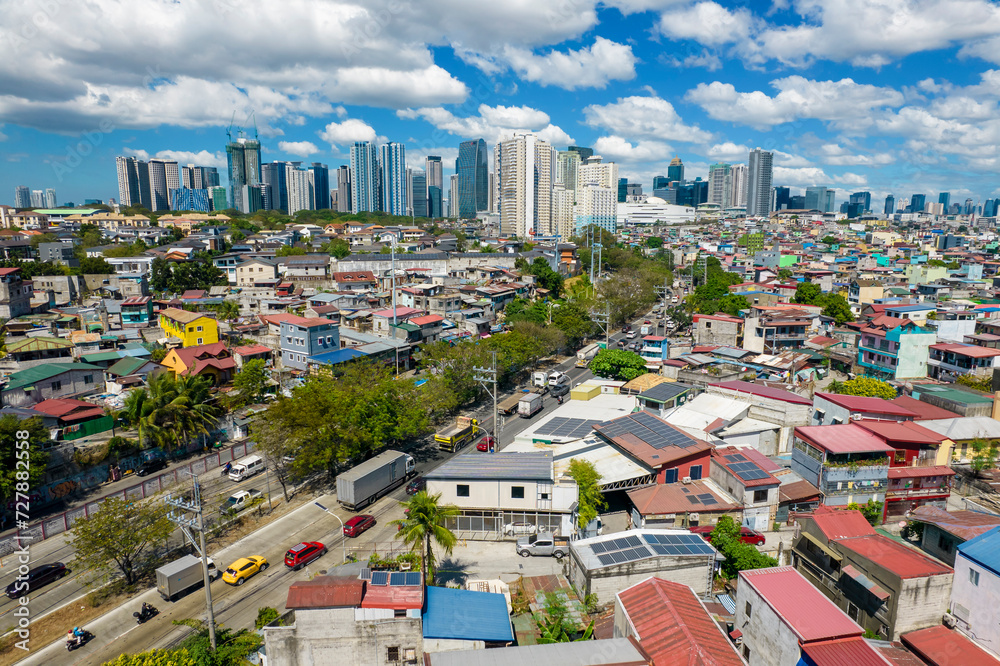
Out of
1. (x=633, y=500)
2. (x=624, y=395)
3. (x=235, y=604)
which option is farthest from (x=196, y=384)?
(x=624, y=395)

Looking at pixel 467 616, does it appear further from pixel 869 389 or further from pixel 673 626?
pixel 869 389

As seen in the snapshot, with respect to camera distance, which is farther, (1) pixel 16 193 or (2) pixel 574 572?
(1) pixel 16 193

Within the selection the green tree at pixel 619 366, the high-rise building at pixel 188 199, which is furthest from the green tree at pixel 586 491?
the high-rise building at pixel 188 199

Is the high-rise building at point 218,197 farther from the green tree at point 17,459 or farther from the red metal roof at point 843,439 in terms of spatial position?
the red metal roof at point 843,439

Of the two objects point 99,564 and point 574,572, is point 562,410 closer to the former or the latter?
point 574,572

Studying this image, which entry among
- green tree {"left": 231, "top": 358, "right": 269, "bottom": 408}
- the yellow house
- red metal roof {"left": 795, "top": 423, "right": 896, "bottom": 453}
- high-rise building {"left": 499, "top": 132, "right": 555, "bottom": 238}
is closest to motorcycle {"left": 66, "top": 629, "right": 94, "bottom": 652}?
green tree {"left": 231, "top": 358, "right": 269, "bottom": 408}
